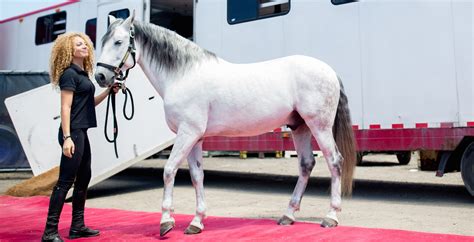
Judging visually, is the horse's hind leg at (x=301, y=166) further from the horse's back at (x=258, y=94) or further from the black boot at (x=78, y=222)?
the black boot at (x=78, y=222)

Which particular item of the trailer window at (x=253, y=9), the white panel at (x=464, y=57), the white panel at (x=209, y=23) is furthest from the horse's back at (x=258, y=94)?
the white panel at (x=209, y=23)

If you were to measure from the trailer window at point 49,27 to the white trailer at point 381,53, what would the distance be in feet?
12.2

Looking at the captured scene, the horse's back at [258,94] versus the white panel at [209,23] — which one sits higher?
the white panel at [209,23]

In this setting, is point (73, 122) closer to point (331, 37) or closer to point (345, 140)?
point (345, 140)

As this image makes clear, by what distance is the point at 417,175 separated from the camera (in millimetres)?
9773

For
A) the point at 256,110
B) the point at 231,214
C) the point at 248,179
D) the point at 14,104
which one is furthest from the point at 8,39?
the point at 256,110

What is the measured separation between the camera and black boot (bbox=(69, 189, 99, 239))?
400 centimetres

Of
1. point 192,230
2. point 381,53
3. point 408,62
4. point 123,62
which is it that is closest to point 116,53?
point 123,62

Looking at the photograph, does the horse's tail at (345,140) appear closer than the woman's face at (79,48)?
No

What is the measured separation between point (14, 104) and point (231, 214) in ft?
13.1

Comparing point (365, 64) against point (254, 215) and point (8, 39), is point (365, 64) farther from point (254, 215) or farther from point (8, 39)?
point (8, 39)

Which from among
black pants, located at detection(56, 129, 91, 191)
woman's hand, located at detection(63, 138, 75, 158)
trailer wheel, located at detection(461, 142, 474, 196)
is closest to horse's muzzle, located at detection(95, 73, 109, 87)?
black pants, located at detection(56, 129, 91, 191)

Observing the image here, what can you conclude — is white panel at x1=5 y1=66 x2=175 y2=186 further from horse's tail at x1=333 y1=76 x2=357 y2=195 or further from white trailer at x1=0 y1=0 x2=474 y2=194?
horse's tail at x1=333 y1=76 x2=357 y2=195

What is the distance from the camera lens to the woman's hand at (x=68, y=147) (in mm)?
3605
